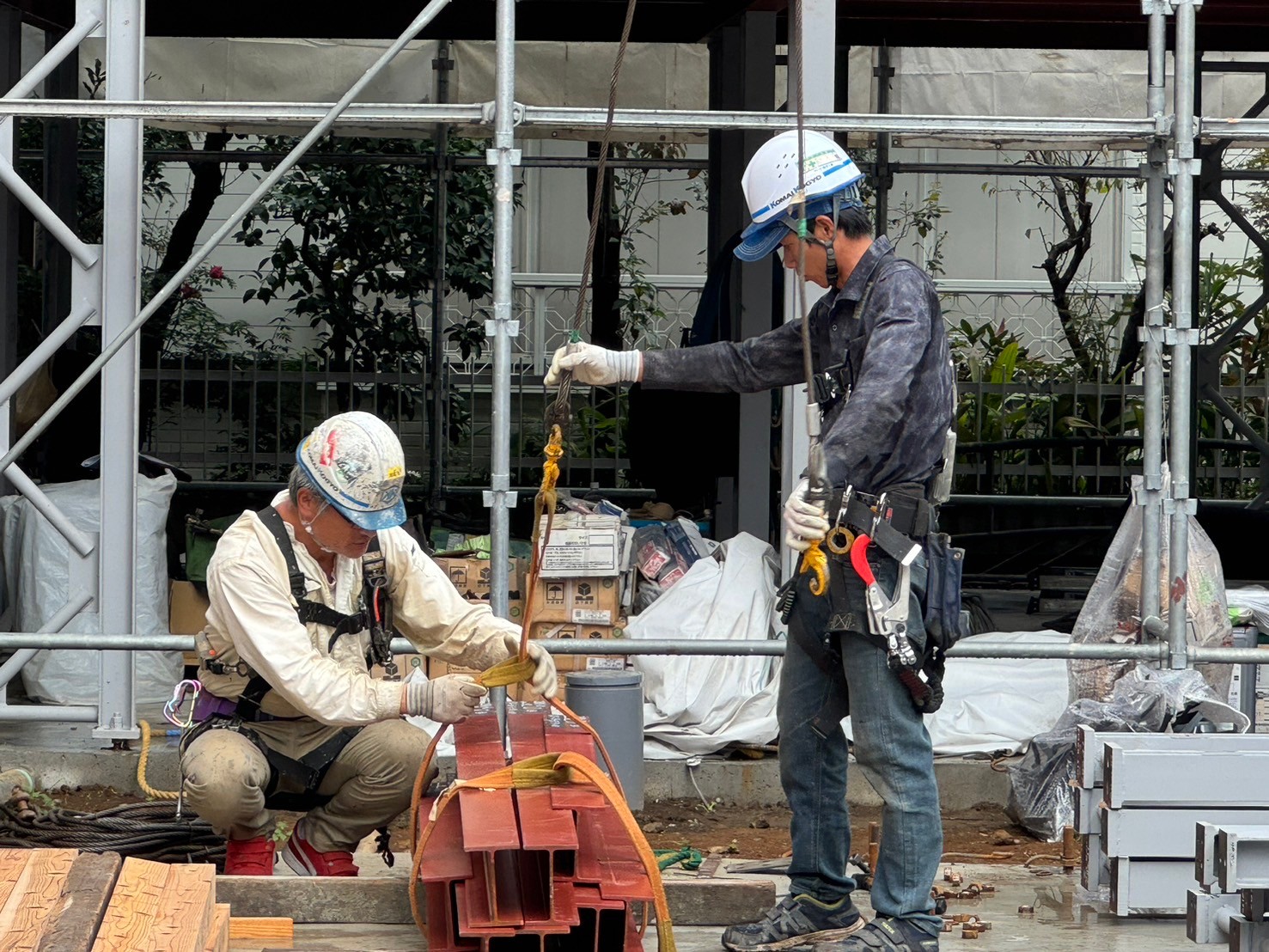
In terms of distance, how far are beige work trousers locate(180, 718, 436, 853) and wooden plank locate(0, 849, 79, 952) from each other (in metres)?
0.43

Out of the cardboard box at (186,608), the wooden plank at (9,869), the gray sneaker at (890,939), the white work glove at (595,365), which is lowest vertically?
the gray sneaker at (890,939)

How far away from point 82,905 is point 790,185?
93.9 inches

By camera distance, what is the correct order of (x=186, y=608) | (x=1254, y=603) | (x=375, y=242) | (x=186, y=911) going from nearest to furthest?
1. (x=186, y=911)
2. (x=1254, y=603)
3. (x=186, y=608)
4. (x=375, y=242)

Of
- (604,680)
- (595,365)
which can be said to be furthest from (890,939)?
(604,680)

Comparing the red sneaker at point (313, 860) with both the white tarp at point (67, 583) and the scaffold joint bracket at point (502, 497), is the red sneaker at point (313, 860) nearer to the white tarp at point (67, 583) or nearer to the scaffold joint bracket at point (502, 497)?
the scaffold joint bracket at point (502, 497)

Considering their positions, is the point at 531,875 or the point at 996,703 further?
the point at 996,703

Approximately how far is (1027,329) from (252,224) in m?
7.46

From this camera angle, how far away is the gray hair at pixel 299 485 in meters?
4.16

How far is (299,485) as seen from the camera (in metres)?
4.21

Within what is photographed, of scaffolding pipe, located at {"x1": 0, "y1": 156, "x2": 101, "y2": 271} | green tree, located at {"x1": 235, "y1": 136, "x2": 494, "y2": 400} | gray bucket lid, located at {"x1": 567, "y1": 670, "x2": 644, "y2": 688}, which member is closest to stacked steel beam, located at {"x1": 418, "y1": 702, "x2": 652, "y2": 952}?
gray bucket lid, located at {"x1": 567, "y1": 670, "x2": 644, "y2": 688}

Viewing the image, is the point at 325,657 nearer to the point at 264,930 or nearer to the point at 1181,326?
the point at 264,930

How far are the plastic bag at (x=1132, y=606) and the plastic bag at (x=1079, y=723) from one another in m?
0.16

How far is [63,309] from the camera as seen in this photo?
9.26 m

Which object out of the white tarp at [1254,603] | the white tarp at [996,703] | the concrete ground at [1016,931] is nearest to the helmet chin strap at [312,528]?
the concrete ground at [1016,931]
